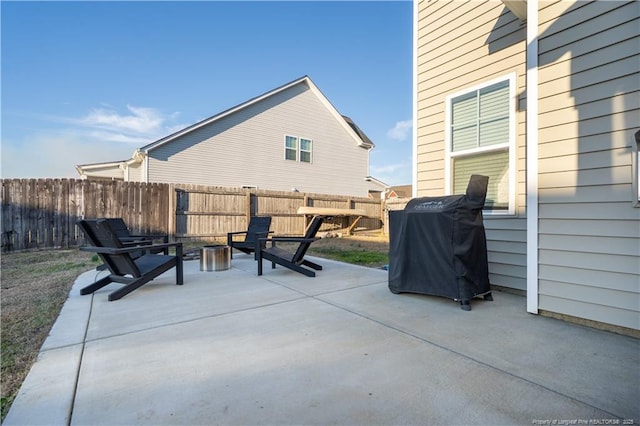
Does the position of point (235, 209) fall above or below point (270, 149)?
below

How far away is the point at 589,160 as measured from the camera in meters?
2.70

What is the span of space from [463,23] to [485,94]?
1.10 metres

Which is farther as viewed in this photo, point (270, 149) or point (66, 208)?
point (270, 149)

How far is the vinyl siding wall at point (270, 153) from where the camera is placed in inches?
482

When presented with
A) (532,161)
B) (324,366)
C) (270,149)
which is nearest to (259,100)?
(270,149)

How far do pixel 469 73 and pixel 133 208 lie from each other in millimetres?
8621

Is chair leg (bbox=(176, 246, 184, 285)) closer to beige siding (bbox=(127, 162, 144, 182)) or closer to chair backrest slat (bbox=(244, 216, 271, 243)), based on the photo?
chair backrest slat (bbox=(244, 216, 271, 243))

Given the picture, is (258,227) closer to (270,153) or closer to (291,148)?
(270,153)

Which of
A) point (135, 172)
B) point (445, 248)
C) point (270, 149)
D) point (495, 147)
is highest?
point (270, 149)

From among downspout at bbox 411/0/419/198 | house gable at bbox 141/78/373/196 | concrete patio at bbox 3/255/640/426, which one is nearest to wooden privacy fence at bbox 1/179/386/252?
house gable at bbox 141/78/373/196

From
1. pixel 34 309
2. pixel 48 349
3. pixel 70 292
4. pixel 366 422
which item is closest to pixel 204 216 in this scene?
pixel 70 292

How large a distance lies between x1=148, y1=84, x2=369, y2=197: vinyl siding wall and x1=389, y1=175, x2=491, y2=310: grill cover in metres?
10.7

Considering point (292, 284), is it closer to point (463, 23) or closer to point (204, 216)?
point (463, 23)

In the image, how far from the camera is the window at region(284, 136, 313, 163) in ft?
48.2
